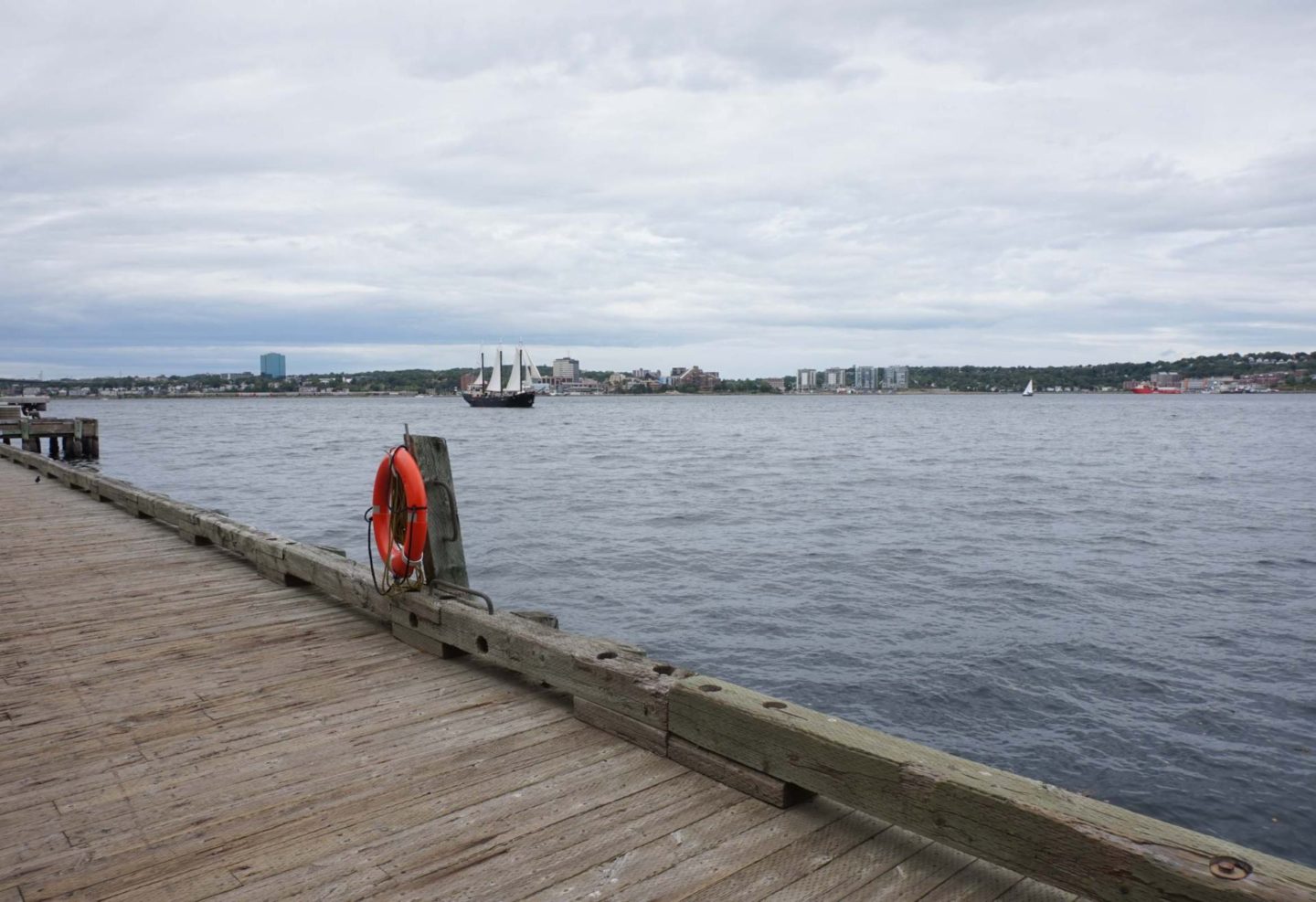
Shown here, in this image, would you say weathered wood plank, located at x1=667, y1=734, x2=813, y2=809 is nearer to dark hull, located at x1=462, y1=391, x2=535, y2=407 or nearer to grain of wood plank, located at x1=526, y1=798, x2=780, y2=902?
grain of wood plank, located at x1=526, y1=798, x2=780, y2=902

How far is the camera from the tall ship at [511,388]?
115688mm

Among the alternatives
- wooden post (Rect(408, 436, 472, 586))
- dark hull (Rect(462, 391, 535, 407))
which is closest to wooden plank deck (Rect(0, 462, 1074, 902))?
wooden post (Rect(408, 436, 472, 586))

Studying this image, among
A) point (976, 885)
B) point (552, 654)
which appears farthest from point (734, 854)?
point (552, 654)

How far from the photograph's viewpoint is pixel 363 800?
3.02 meters

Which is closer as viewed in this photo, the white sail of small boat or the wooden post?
the wooden post

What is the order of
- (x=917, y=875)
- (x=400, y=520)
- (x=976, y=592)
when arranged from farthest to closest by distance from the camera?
(x=976, y=592)
(x=400, y=520)
(x=917, y=875)

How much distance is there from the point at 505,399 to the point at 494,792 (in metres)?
115

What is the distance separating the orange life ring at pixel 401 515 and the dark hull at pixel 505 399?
11016 centimetres

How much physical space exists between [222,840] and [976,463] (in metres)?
34.5

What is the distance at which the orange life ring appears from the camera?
457 centimetres

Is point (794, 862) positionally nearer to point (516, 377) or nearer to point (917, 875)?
point (917, 875)

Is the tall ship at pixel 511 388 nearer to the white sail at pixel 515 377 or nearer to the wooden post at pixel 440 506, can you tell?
the white sail at pixel 515 377

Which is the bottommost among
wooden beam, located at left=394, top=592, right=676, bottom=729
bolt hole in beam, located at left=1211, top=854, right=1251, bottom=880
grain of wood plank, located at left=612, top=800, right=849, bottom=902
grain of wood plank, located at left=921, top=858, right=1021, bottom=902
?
grain of wood plank, located at left=612, top=800, right=849, bottom=902

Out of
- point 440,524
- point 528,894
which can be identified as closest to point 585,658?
point 528,894
